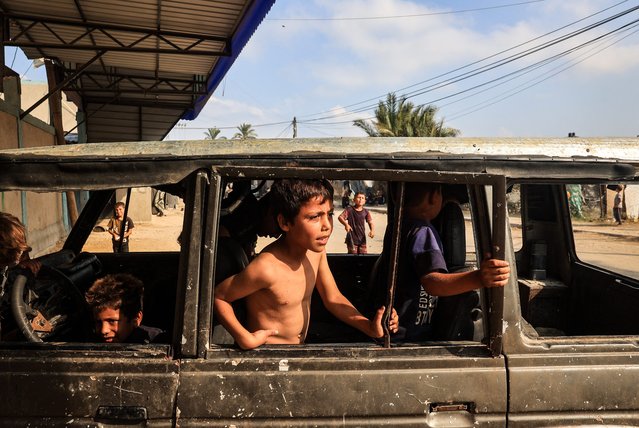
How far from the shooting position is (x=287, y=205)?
2082mm

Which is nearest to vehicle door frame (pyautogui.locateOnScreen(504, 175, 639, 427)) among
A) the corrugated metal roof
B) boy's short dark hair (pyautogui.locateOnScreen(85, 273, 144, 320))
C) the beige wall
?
boy's short dark hair (pyautogui.locateOnScreen(85, 273, 144, 320))

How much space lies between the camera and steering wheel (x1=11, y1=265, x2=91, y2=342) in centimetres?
222

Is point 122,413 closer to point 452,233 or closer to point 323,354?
point 323,354

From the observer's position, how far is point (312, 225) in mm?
2055

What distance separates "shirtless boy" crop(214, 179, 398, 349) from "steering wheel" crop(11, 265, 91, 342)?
87cm

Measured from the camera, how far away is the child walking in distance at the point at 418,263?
214 centimetres

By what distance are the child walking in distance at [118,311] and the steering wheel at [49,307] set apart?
Answer: 24 cm

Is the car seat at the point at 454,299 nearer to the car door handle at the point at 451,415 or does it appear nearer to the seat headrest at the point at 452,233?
the seat headrest at the point at 452,233

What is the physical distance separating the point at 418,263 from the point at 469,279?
0.30 m

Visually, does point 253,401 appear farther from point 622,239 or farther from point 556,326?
point 622,239

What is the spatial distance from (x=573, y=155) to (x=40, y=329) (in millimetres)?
2219

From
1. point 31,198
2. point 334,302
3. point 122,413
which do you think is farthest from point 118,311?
point 31,198

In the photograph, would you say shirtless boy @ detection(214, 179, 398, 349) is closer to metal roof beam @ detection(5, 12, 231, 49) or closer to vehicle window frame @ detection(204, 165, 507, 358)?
vehicle window frame @ detection(204, 165, 507, 358)

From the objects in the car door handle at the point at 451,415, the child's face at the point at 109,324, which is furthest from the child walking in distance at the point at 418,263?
the child's face at the point at 109,324
